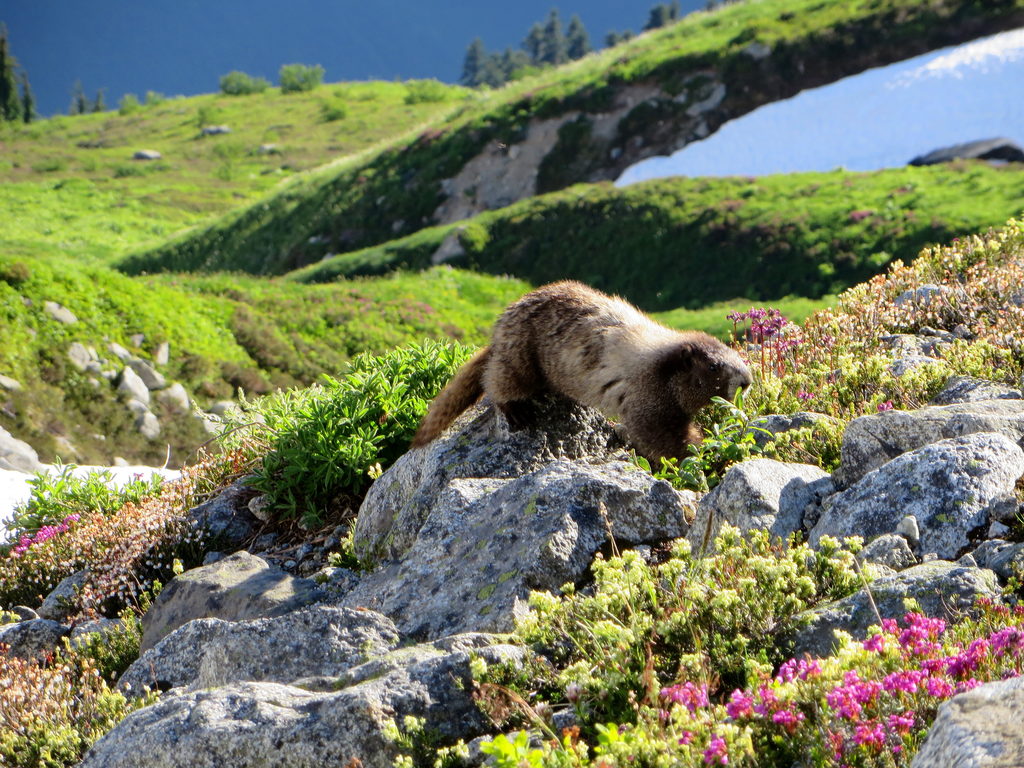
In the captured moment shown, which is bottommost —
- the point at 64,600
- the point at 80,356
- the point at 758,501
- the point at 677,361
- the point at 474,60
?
the point at 64,600

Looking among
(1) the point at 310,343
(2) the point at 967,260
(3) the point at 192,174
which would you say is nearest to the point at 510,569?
(2) the point at 967,260

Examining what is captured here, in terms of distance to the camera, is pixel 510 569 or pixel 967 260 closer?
pixel 510 569

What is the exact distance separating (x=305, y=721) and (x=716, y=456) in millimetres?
3673

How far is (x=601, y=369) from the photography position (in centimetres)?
807

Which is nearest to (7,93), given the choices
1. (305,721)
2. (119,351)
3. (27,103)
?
(27,103)

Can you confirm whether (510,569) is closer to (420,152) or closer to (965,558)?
(965,558)

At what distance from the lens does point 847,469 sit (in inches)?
233

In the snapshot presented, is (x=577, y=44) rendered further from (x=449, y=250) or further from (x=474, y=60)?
(x=449, y=250)

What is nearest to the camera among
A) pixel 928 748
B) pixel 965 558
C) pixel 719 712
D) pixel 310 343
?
pixel 928 748

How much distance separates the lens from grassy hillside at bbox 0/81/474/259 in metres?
59.1

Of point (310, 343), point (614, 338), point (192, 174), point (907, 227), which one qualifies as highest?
point (192, 174)

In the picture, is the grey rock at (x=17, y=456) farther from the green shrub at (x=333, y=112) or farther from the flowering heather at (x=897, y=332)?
the green shrub at (x=333, y=112)

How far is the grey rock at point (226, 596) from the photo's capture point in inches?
273

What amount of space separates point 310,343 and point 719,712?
23154mm
